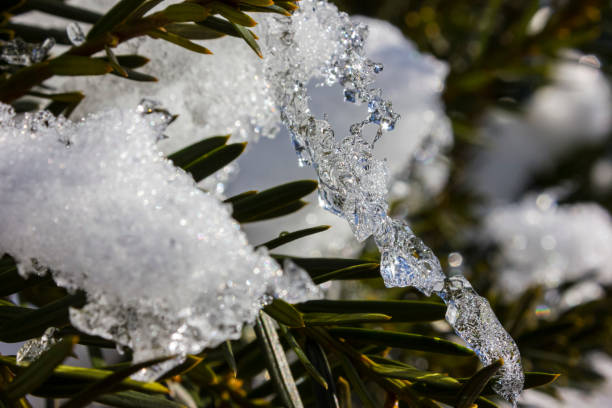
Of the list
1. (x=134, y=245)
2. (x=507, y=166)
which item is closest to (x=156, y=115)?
(x=134, y=245)

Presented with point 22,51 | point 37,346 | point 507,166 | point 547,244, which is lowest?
point 507,166

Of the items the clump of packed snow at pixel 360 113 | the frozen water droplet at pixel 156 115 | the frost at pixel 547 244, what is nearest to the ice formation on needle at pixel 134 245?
the frozen water droplet at pixel 156 115

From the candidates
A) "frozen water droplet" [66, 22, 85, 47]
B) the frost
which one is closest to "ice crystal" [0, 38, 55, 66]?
"frozen water droplet" [66, 22, 85, 47]

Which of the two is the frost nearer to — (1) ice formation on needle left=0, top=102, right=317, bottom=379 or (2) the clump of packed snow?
(2) the clump of packed snow

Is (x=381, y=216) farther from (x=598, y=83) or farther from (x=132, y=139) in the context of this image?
(x=598, y=83)

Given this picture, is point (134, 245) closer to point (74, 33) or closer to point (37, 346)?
point (37, 346)

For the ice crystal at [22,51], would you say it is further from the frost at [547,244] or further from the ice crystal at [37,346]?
the frost at [547,244]
